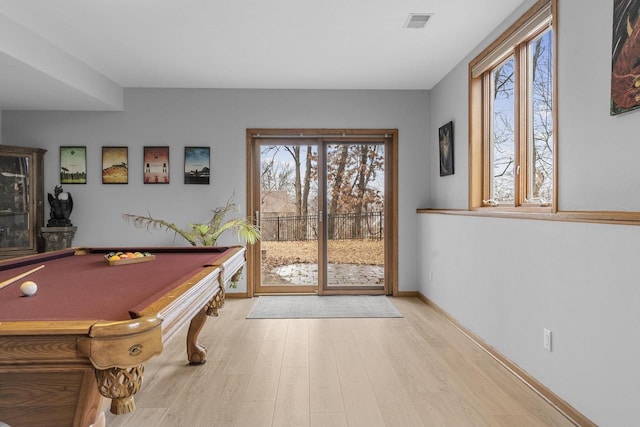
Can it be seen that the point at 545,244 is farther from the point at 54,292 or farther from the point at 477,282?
the point at 54,292

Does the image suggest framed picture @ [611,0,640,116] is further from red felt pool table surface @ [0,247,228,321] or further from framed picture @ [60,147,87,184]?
framed picture @ [60,147,87,184]

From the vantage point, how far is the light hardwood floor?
7.47ft

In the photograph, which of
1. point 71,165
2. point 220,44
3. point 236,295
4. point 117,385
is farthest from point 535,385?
point 71,165

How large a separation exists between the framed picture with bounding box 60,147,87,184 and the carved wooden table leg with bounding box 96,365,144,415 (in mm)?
4590

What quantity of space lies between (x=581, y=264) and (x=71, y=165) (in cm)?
545

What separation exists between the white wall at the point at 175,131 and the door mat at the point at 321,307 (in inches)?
41.3

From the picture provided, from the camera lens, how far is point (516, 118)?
3.31 m

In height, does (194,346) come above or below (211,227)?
below

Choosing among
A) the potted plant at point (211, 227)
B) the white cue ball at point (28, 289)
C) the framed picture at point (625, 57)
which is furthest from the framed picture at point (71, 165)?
the framed picture at point (625, 57)

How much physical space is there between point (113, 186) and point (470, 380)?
4.58m

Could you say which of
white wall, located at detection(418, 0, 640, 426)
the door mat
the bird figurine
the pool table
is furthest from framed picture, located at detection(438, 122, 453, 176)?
the bird figurine

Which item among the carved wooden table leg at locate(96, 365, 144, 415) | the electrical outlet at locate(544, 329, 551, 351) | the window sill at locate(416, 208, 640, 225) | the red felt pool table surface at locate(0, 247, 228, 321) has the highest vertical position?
the window sill at locate(416, 208, 640, 225)

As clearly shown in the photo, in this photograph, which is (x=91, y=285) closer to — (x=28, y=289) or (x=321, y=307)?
(x=28, y=289)

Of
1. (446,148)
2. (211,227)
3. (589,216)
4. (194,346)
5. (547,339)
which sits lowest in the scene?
(194,346)
